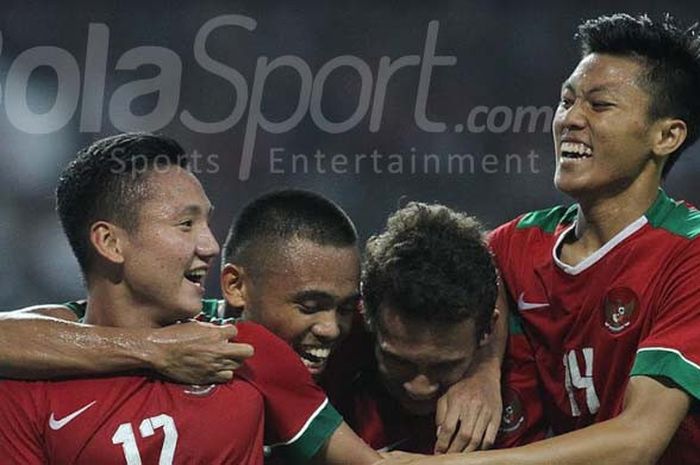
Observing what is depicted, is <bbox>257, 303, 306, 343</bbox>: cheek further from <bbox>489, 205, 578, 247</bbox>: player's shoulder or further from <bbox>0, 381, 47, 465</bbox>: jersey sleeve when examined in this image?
<bbox>489, 205, 578, 247</bbox>: player's shoulder

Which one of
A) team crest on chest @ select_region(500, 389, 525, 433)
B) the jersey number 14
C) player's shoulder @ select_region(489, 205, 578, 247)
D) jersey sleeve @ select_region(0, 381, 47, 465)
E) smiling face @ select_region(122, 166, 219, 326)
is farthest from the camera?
player's shoulder @ select_region(489, 205, 578, 247)

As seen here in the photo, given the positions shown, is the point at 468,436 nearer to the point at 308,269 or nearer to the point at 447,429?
the point at 447,429

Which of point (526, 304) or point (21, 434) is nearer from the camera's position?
point (21, 434)

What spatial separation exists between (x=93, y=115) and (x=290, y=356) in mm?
3977

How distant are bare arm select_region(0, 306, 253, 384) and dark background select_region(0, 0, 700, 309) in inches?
139

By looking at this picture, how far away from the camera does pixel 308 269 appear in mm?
2666

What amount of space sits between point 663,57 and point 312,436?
4.25 ft

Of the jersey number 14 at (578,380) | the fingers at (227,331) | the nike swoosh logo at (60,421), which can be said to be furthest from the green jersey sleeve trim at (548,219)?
the nike swoosh logo at (60,421)

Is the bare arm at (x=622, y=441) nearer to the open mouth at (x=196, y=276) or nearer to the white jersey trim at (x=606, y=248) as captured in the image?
the white jersey trim at (x=606, y=248)

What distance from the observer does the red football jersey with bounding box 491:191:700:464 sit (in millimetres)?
2660

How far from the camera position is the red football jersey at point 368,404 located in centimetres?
281

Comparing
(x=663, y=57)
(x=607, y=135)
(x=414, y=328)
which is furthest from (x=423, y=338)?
(x=663, y=57)

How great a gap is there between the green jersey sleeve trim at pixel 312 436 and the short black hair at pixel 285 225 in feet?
1.32

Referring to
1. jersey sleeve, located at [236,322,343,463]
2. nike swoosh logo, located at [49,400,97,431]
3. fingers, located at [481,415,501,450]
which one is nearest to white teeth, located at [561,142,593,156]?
fingers, located at [481,415,501,450]
